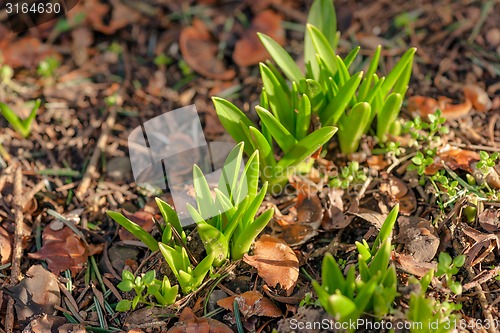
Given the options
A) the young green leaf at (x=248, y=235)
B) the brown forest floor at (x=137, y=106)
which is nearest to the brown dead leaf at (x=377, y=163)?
the brown forest floor at (x=137, y=106)

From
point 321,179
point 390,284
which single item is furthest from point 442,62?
point 390,284

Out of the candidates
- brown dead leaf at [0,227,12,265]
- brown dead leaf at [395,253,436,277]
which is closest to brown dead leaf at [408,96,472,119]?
brown dead leaf at [395,253,436,277]

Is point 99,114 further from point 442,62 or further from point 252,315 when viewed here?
point 442,62

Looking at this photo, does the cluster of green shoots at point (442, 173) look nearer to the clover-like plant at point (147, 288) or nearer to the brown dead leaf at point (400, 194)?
the brown dead leaf at point (400, 194)

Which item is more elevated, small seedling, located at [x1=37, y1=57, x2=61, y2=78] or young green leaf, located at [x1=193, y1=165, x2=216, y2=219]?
small seedling, located at [x1=37, y1=57, x2=61, y2=78]

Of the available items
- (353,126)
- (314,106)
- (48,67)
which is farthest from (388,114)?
(48,67)

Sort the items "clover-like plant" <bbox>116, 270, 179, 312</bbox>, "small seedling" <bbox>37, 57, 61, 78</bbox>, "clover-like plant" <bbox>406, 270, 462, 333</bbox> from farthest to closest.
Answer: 1. "small seedling" <bbox>37, 57, 61, 78</bbox>
2. "clover-like plant" <bbox>116, 270, 179, 312</bbox>
3. "clover-like plant" <bbox>406, 270, 462, 333</bbox>

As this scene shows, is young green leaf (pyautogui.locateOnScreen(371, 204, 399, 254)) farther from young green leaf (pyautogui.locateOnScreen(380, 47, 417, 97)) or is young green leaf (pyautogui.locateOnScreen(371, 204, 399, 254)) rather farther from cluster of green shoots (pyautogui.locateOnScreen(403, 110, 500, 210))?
young green leaf (pyautogui.locateOnScreen(380, 47, 417, 97))

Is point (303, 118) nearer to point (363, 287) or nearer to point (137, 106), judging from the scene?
point (363, 287)
